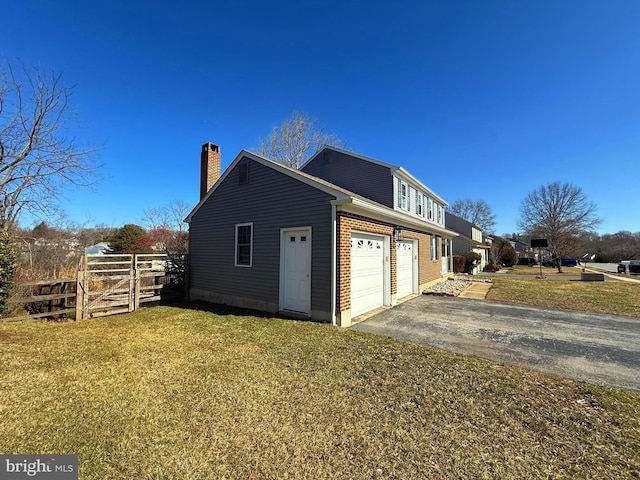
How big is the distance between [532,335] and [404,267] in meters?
5.58

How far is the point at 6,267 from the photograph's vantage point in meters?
6.85

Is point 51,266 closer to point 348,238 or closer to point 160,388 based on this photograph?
point 160,388

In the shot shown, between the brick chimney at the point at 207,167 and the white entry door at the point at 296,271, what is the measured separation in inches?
219

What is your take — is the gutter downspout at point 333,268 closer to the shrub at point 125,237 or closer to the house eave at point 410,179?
the house eave at point 410,179

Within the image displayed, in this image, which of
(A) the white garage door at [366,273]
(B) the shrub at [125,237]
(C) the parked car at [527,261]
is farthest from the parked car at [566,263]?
(B) the shrub at [125,237]

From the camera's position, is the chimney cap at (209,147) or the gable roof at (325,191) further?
the chimney cap at (209,147)

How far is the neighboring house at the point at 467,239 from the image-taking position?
29328 millimetres

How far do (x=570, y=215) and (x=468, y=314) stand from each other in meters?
35.3

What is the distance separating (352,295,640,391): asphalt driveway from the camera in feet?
15.5

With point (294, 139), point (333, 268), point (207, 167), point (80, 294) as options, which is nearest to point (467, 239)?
point (294, 139)

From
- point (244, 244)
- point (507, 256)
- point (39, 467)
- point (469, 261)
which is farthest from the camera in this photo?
point (507, 256)

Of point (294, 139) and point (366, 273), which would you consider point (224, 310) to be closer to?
point (366, 273)

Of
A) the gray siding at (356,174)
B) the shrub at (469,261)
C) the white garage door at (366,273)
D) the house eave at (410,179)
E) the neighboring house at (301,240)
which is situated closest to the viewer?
the neighboring house at (301,240)

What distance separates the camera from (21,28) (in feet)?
25.8
